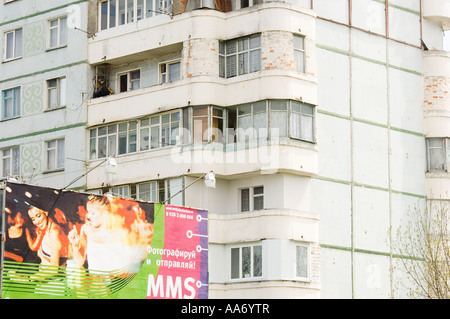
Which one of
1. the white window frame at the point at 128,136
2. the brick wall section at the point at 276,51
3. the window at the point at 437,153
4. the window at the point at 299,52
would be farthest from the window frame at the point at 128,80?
the window at the point at 437,153

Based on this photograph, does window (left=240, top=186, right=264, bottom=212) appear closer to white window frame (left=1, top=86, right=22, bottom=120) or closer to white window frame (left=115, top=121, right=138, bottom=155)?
white window frame (left=115, top=121, right=138, bottom=155)

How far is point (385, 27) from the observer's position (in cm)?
4966

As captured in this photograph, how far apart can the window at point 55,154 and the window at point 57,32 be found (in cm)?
470

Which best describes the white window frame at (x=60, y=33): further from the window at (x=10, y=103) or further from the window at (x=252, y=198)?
the window at (x=252, y=198)

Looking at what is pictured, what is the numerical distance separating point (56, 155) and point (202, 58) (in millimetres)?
9581

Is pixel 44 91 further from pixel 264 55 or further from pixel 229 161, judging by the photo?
pixel 264 55

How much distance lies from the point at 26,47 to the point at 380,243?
1974cm

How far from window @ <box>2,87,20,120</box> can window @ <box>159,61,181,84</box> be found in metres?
8.65

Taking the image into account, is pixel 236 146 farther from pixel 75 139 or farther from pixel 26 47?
pixel 26 47

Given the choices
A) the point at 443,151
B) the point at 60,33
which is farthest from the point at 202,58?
the point at 443,151

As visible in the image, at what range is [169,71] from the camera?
47406 mm

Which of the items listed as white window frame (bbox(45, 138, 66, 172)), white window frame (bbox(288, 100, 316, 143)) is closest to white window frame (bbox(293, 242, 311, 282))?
white window frame (bbox(288, 100, 316, 143))
